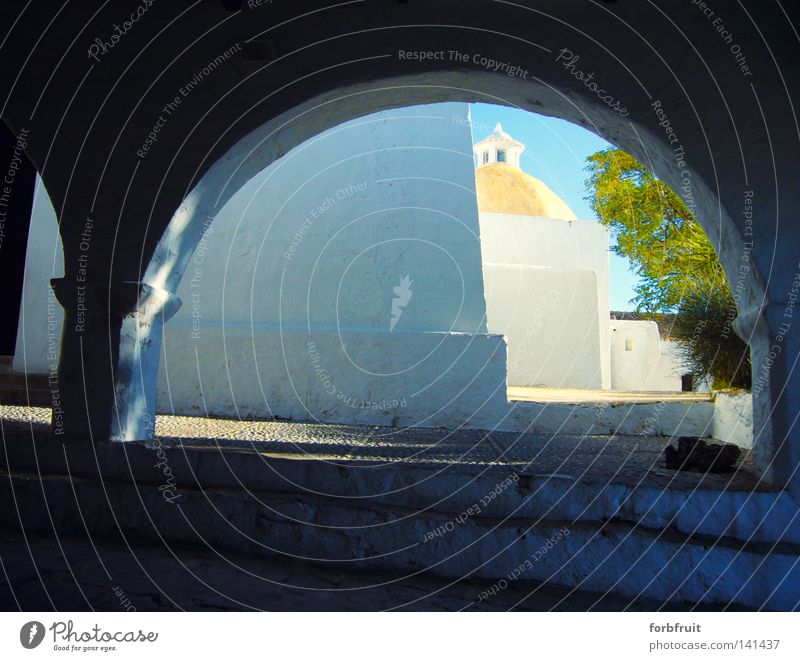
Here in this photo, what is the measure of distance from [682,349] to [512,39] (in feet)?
14.6

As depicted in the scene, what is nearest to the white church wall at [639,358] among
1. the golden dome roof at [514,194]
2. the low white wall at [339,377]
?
the golden dome roof at [514,194]

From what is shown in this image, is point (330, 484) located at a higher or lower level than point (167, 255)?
lower

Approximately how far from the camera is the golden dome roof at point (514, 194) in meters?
21.3

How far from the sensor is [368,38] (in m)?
3.73

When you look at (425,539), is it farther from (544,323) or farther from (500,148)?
(500,148)

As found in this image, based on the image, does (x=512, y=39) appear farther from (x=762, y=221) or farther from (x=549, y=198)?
(x=549, y=198)

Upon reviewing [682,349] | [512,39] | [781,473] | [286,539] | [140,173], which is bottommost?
[286,539]

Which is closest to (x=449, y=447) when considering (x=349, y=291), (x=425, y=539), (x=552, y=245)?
(x=425, y=539)

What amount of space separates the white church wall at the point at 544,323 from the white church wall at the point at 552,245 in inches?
48.3

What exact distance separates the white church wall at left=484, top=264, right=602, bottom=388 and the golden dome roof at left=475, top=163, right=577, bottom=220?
24.4 ft

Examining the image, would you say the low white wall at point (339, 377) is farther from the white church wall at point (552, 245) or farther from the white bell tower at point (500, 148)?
the white bell tower at point (500, 148)

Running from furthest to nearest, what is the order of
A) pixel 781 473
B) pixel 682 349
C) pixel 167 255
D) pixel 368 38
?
pixel 682 349 → pixel 167 255 → pixel 368 38 → pixel 781 473

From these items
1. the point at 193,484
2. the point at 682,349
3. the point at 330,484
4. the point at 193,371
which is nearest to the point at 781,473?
the point at 330,484

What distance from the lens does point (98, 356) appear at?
3943mm
